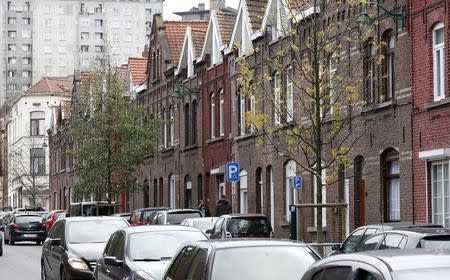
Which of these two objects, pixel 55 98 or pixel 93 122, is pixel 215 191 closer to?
pixel 93 122

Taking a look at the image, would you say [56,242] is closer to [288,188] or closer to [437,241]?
[437,241]

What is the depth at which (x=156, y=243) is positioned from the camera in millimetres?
14938

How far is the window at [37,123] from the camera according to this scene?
320 ft

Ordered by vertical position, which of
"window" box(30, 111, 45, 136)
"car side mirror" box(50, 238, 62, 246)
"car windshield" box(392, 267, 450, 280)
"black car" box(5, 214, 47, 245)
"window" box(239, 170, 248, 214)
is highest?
"window" box(30, 111, 45, 136)

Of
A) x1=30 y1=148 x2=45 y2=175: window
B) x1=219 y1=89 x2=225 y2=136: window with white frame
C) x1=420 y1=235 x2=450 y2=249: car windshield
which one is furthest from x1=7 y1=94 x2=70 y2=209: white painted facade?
x1=420 y1=235 x2=450 y2=249: car windshield

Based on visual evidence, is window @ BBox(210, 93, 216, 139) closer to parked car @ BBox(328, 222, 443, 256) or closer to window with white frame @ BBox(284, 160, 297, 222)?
window with white frame @ BBox(284, 160, 297, 222)

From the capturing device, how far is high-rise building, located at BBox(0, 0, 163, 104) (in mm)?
135000

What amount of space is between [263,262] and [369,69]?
18199 mm

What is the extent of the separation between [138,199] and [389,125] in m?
31.9

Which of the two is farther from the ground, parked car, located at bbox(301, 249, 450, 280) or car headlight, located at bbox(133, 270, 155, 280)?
parked car, located at bbox(301, 249, 450, 280)

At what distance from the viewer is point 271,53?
35.4 metres

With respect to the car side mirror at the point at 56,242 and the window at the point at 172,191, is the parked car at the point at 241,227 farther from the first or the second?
the window at the point at 172,191

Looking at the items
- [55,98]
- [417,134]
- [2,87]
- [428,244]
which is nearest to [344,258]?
[428,244]

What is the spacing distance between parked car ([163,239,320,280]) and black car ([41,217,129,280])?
6925 mm
